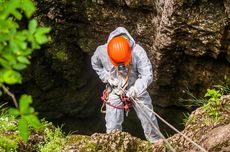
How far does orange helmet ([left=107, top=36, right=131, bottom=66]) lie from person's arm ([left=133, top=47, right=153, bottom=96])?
8.3 inches

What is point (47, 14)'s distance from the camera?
8195mm

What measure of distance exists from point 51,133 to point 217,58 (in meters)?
3.73

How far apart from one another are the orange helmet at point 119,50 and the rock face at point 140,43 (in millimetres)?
1496

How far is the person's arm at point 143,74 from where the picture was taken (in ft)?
19.9

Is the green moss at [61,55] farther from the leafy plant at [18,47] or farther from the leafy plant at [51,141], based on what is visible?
the leafy plant at [18,47]


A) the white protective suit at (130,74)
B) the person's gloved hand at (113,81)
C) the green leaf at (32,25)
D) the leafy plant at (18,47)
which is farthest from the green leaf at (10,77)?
the person's gloved hand at (113,81)

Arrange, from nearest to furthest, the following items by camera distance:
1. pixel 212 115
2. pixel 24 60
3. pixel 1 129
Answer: pixel 24 60 < pixel 212 115 < pixel 1 129

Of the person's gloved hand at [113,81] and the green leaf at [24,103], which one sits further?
the person's gloved hand at [113,81]

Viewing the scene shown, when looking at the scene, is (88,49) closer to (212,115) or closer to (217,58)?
(217,58)

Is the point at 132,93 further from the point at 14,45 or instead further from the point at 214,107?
the point at 14,45

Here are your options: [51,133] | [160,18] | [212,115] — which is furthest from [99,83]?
[212,115]

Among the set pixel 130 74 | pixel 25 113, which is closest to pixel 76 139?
pixel 130 74

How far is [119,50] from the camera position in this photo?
5918 mm

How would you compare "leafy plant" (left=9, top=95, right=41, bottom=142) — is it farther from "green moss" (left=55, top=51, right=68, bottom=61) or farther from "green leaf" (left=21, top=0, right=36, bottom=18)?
"green moss" (left=55, top=51, right=68, bottom=61)
